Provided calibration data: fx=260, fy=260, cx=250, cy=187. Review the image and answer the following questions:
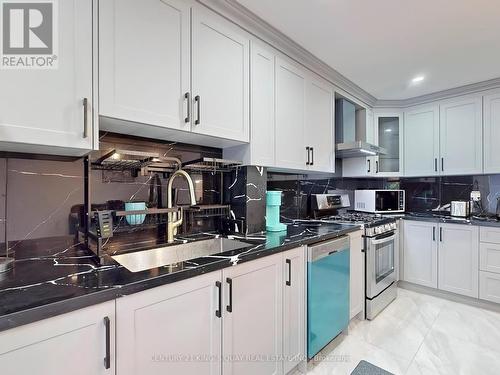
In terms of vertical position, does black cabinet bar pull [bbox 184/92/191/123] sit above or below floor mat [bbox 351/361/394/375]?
above

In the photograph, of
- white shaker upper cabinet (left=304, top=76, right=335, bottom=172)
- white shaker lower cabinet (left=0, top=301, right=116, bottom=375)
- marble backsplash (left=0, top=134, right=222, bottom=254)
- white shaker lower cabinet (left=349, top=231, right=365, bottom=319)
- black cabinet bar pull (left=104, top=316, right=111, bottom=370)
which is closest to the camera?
white shaker lower cabinet (left=0, top=301, right=116, bottom=375)

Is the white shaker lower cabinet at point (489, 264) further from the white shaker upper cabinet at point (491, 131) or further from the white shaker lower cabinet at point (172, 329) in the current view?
the white shaker lower cabinet at point (172, 329)

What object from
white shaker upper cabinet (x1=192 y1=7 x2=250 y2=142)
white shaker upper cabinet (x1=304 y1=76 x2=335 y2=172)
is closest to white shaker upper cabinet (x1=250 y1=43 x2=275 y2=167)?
white shaker upper cabinet (x1=192 y1=7 x2=250 y2=142)

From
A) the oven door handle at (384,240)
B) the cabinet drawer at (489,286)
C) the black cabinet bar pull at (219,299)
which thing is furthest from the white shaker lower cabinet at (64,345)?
the cabinet drawer at (489,286)

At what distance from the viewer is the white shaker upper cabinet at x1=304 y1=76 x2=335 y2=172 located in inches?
93.6

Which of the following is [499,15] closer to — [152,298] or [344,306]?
[344,306]

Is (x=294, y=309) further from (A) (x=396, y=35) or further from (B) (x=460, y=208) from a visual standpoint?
(B) (x=460, y=208)

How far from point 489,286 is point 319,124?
2.38 meters

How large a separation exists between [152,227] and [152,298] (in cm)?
76

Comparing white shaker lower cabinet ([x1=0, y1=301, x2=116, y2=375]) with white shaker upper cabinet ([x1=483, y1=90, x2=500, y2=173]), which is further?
white shaker upper cabinet ([x1=483, y1=90, x2=500, y2=173])

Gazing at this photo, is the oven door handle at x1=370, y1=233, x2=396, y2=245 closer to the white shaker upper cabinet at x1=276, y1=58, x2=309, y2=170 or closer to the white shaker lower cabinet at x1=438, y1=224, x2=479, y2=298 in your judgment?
the white shaker lower cabinet at x1=438, y1=224, x2=479, y2=298

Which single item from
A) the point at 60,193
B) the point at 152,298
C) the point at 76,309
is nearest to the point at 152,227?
the point at 60,193

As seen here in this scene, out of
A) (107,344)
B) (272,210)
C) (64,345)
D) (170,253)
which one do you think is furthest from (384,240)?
(64,345)

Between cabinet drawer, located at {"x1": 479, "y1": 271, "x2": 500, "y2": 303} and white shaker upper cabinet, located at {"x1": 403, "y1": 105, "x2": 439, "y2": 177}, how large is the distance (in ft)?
3.95
